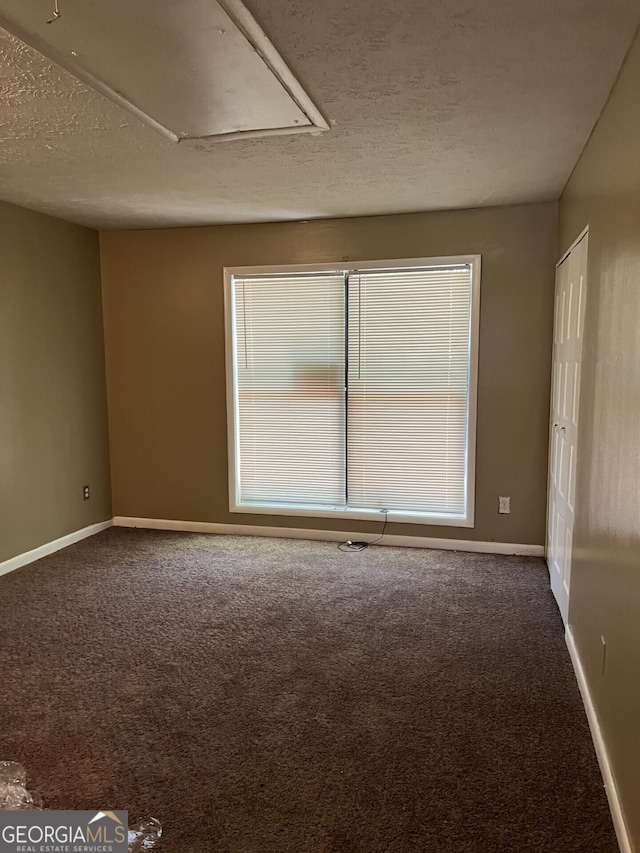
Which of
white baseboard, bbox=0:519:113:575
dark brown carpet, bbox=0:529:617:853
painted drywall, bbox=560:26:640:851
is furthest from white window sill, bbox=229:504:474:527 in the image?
painted drywall, bbox=560:26:640:851

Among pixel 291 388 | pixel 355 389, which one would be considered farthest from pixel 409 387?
pixel 291 388

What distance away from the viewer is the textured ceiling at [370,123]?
1661mm

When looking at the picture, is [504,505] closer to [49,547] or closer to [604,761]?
[604,761]

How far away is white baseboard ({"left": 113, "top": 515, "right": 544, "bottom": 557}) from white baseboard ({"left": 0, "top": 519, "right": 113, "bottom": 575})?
24 centimetres

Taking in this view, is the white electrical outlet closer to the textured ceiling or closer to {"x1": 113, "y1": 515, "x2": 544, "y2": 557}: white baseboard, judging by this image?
{"x1": 113, "y1": 515, "x2": 544, "y2": 557}: white baseboard

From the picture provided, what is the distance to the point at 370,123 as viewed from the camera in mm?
2389

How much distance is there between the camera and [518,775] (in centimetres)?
192

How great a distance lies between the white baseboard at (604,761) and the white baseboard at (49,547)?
340 centimetres

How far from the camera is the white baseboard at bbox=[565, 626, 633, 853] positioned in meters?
1.62

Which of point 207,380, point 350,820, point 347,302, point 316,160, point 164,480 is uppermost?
point 316,160

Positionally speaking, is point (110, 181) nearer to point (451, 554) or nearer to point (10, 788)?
point (10, 788)

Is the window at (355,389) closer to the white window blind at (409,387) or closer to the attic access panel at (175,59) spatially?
the white window blind at (409,387)

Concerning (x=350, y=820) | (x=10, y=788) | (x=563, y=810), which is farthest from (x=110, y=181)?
(x=563, y=810)

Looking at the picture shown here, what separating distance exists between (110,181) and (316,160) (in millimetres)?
1194
